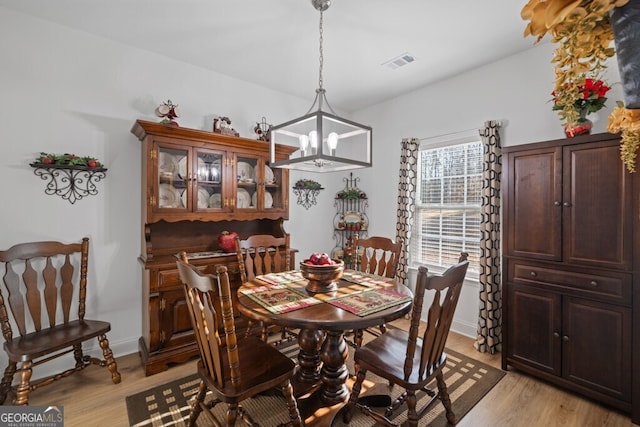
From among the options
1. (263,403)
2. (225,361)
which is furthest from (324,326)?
(263,403)

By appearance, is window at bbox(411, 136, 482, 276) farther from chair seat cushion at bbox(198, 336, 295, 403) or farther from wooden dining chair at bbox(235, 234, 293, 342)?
chair seat cushion at bbox(198, 336, 295, 403)

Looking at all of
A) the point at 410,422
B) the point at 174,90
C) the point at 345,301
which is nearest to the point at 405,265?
the point at 345,301

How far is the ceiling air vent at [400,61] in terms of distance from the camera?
2.89 meters

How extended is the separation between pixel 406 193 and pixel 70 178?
11.2ft

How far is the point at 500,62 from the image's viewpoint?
2953mm

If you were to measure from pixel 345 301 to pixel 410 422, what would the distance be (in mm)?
692

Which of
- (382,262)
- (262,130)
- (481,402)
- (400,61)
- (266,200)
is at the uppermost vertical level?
(400,61)

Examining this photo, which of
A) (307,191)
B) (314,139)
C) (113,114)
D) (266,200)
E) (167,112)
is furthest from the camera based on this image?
(307,191)

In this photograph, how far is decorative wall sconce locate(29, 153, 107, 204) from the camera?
2.34 meters

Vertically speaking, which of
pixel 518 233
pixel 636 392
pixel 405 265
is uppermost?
pixel 518 233

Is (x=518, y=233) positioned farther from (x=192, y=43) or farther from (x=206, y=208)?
(x=192, y=43)

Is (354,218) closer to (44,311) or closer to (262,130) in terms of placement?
(262,130)

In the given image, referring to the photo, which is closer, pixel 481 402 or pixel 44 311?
pixel 481 402

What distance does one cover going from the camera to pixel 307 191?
161 inches
